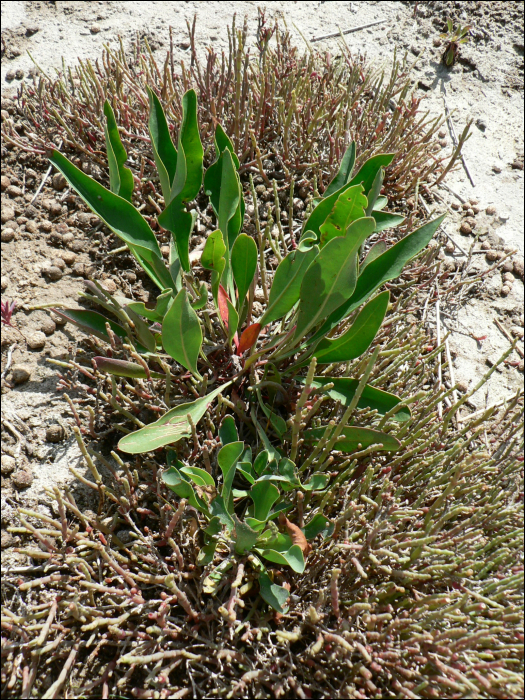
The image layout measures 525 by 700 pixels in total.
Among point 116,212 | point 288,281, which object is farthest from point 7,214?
point 288,281

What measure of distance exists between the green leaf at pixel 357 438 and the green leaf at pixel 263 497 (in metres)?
0.28

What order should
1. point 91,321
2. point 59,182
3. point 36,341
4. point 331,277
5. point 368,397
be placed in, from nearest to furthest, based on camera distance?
point 331,277
point 368,397
point 91,321
point 36,341
point 59,182

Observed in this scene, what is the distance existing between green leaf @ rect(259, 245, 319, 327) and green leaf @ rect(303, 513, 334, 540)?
0.65m

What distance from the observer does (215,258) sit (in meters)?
1.67

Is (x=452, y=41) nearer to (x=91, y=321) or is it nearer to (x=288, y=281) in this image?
(x=288, y=281)

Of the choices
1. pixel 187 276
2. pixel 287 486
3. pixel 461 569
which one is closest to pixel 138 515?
pixel 287 486

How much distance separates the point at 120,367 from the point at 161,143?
0.80 meters

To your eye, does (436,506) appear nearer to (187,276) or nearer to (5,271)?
(187,276)

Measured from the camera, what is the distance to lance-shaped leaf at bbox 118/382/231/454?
4.42ft

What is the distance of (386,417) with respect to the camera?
4.86 ft

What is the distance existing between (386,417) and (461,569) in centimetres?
43

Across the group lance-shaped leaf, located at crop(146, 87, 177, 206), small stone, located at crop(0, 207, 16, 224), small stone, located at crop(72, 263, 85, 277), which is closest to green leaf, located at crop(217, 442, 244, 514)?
lance-shaped leaf, located at crop(146, 87, 177, 206)

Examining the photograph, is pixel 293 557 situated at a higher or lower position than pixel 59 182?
lower

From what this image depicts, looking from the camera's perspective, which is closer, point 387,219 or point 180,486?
point 180,486
